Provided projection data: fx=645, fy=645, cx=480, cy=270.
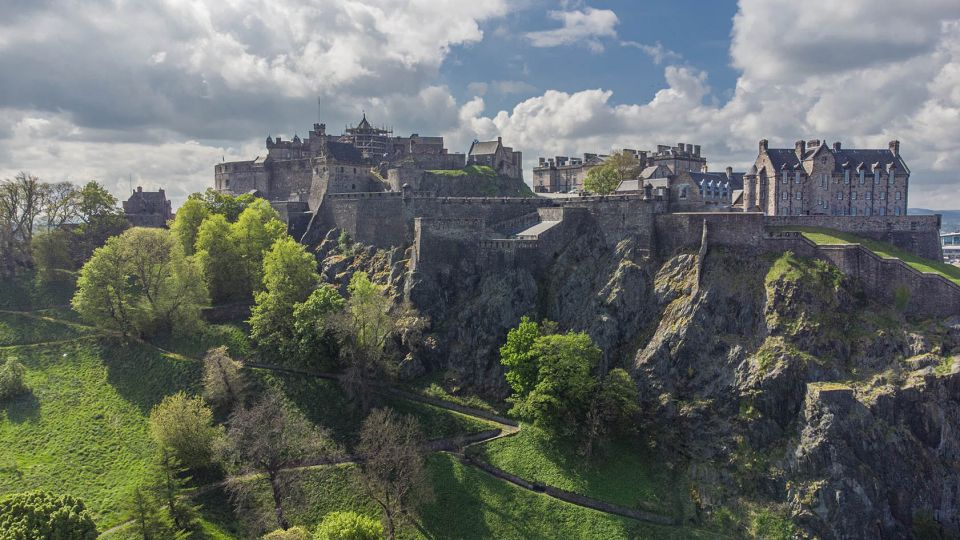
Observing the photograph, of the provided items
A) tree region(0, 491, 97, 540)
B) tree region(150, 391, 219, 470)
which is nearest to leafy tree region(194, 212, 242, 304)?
tree region(150, 391, 219, 470)

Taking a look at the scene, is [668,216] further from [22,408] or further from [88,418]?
[22,408]

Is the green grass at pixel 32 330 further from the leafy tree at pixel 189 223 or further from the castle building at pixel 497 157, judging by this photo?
the castle building at pixel 497 157

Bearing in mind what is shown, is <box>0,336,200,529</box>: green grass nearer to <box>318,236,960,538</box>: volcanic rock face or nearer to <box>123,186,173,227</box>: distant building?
<box>318,236,960,538</box>: volcanic rock face

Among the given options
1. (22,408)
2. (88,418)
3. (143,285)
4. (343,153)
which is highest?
(343,153)

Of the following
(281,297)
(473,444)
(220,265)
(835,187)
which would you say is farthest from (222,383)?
(835,187)

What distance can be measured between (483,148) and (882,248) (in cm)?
5022

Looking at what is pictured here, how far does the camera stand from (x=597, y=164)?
8631 centimetres

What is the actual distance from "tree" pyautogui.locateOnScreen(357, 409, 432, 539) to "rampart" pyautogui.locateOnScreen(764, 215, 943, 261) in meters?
34.1

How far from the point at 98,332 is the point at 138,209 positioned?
31.1 metres

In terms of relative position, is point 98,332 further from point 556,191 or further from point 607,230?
point 556,191

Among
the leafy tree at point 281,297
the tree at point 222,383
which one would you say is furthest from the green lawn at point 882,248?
the tree at point 222,383

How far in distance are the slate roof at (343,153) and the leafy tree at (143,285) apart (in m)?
22.1

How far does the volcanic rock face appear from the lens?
39.6 meters

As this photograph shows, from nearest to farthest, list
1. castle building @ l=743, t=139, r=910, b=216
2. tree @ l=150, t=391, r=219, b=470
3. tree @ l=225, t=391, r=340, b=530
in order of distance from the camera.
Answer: tree @ l=225, t=391, r=340, b=530 → tree @ l=150, t=391, r=219, b=470 → castle building @ l=743, t=139, r=910, b=216
